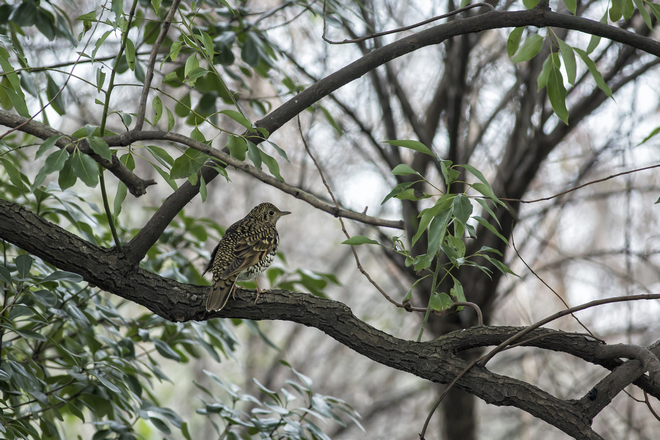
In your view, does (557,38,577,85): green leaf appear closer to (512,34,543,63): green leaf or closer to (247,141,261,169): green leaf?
(512,34,543,63): green leaf

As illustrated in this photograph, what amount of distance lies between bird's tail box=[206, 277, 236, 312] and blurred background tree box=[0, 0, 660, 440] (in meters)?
0.07

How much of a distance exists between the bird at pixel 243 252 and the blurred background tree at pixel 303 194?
13 cm

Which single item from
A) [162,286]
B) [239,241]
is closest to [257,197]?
[239,241]

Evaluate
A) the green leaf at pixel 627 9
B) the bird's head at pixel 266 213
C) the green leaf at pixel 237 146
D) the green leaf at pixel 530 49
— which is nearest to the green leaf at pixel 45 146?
the green leaf at pixel 237 146

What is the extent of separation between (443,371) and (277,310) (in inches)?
24.7

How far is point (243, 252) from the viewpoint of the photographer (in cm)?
269

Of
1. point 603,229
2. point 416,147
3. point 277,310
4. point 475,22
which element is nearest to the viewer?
point 416,147

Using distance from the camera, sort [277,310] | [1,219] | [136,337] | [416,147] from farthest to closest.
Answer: [136,337] → [277,310] → [1,219] → [416,147]

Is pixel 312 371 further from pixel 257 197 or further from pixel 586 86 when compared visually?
pixel 586 86

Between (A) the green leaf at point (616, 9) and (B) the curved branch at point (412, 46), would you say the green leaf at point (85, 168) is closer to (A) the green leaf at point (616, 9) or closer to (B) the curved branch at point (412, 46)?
(B) the curved branch at point (412, 46)

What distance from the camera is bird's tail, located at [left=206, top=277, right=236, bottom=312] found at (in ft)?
6.57

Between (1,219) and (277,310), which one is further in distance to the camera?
(277,310)

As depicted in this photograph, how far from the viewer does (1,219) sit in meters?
1.74

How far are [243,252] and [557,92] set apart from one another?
1.60m
